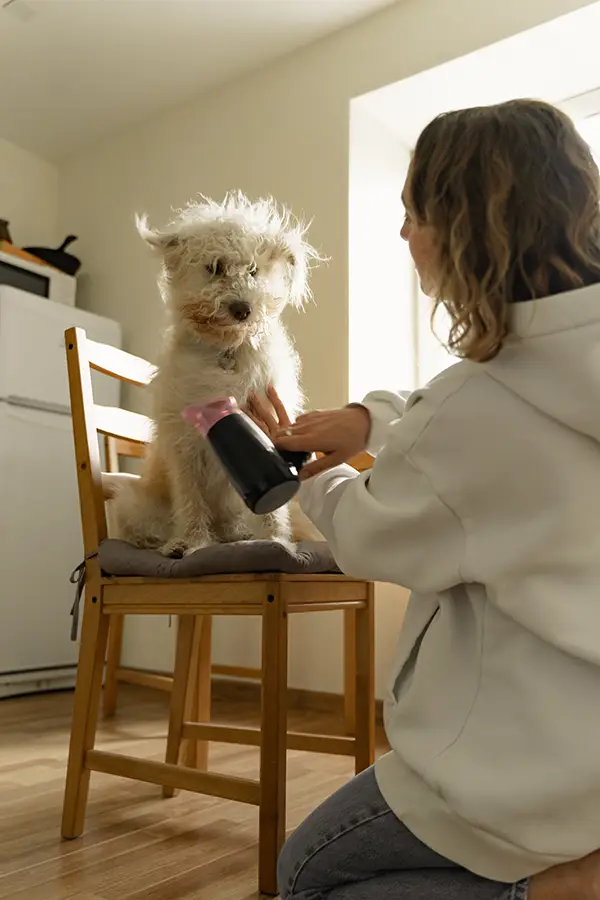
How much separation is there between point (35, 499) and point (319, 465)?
8.17ft

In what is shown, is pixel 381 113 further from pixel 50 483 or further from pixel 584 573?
pixel 584 573

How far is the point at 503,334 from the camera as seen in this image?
0.73 metres

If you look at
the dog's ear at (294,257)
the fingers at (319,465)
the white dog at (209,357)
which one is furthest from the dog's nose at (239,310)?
the fingers at (319,465)

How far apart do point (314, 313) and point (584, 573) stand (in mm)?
2316

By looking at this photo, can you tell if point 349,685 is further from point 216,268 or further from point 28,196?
point 28,196


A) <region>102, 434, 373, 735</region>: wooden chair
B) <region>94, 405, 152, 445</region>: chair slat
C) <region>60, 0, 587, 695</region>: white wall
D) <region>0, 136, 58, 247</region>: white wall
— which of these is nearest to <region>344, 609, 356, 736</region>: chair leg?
<region>102, 434, 373, 735</region>: wooden chair

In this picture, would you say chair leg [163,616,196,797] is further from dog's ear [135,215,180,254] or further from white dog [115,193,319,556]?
dog's ear [135,215,180,254]

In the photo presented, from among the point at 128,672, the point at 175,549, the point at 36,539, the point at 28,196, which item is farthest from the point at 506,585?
the point at 28,196

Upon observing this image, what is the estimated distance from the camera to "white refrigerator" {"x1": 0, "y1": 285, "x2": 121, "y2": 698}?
3.11 metres

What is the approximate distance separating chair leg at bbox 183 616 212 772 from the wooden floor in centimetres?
8

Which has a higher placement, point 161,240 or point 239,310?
point 161,240

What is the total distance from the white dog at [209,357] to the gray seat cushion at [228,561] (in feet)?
0.16

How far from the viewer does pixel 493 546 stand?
0.72m

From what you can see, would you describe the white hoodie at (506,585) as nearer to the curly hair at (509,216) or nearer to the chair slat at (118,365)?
the curly hair at (509,216)
